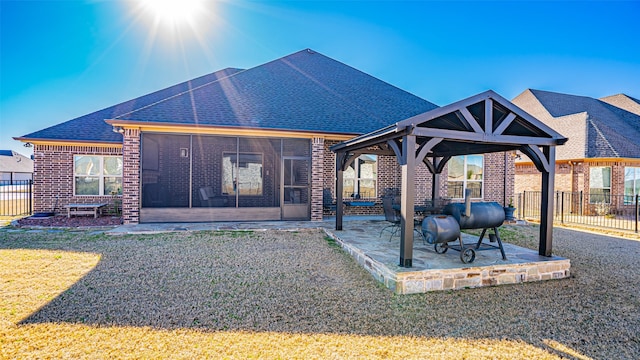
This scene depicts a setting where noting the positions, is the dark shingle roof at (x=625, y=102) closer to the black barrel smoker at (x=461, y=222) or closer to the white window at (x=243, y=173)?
the black barrel smoker at (x=461, y=222)

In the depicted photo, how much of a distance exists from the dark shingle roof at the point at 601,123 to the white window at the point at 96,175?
64.3 ft

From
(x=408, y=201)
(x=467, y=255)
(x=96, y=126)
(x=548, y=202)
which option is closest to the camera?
(x=408, y=201)

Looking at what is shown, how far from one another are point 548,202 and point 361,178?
6.08 m

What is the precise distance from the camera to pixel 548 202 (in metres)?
5.27

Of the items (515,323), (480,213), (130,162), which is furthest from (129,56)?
(515,323)

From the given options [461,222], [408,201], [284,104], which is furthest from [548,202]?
[284,104]

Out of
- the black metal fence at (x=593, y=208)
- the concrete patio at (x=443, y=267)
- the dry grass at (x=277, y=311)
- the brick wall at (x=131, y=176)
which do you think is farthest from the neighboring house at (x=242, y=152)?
the concrete patio at (x=443, y=267)

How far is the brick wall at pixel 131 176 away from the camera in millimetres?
8070

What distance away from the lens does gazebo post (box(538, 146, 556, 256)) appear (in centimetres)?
519

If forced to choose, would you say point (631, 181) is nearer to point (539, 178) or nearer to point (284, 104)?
point (539, 178)

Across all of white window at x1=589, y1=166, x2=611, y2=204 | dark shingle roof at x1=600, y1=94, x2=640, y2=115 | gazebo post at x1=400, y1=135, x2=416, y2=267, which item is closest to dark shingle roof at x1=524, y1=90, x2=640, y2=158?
dark shingle roof at x1=600, y1=94, x2=640, y2=115

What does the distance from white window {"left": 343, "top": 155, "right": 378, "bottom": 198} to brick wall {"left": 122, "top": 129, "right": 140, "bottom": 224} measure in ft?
20.8

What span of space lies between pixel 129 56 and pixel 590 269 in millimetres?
16108

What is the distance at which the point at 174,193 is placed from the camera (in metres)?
12.1
